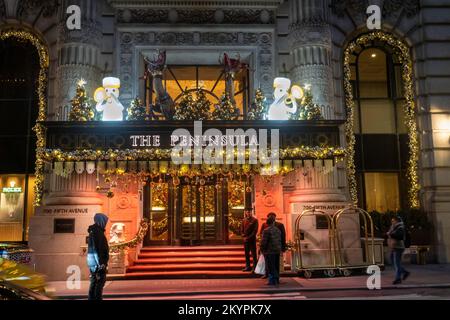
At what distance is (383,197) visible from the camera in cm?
1923

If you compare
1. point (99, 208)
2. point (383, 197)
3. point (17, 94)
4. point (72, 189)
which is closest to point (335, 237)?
point (383, 197)

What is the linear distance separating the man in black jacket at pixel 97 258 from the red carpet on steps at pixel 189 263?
243 inches

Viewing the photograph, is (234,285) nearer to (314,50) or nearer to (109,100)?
(109,100)

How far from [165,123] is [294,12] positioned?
7.37 m

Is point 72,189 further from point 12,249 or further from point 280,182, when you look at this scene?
point 280,182

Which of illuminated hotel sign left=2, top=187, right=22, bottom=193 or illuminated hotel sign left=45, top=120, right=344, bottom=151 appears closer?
illuminated hotel sign left=45, top=120, right=344, bottom=151

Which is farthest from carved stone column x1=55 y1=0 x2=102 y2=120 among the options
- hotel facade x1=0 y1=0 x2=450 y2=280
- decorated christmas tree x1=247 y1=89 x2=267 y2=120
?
decorated christmas tree x1=247 y1=89 x2=267 y2=120

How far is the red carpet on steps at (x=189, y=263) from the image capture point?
14.9 m

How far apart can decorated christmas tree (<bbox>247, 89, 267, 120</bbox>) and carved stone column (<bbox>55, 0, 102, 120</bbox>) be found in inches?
239

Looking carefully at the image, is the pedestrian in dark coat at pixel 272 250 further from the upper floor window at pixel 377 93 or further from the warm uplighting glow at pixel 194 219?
the upper floor window at pixel 377 93

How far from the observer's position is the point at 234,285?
13.1 metres

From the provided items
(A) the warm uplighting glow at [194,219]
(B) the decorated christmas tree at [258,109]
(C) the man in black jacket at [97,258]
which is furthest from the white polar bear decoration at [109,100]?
(C) the man in black jacket at [97,258]

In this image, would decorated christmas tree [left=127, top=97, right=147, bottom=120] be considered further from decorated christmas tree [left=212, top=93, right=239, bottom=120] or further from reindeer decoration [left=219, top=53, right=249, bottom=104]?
reindeer decoration [left=219, top=53, right=249, bottom=104]

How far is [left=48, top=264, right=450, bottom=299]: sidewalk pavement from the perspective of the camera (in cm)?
1191
